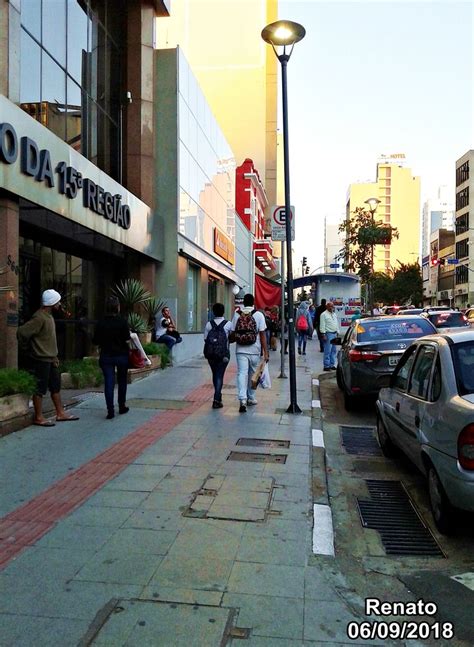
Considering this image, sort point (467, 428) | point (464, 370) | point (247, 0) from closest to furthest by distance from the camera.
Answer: point (467, 428)
point (464, 370)
point (247, 0)

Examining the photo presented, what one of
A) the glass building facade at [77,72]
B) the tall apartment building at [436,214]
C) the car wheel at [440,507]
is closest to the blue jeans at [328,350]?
the glass building facade at [77,72]

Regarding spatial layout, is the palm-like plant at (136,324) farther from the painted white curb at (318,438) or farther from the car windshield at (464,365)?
the car windshield at (464,365)

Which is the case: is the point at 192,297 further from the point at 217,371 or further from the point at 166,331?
the point at 217,371

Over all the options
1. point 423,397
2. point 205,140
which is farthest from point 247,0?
point 423,397

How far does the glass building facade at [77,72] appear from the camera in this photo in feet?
36.1

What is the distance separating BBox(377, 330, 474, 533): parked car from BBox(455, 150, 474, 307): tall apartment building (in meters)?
75.6

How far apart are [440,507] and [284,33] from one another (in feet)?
24.2

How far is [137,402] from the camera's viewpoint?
10.1m

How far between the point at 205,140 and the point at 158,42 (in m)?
4.59

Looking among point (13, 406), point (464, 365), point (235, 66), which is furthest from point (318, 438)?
point (235, 66)

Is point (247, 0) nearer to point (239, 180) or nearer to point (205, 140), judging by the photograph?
point (239, 180)

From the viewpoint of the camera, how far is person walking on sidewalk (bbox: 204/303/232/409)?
9.44 m

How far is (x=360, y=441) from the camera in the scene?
26.6ft
